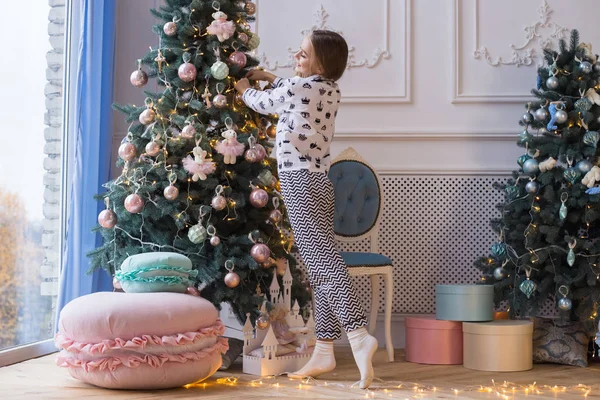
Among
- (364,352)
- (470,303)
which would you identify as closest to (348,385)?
(364,352)

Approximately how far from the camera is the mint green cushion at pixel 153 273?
3072mm

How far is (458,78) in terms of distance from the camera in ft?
14.9

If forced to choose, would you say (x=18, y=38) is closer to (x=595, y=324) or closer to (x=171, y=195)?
(x=171, y=195)

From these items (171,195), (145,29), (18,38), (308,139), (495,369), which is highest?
(145,29)

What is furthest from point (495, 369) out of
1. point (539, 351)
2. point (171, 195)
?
point (171, 195)

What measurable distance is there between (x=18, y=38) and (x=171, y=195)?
1.10m

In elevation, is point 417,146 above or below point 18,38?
below

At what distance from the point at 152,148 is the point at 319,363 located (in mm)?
1202

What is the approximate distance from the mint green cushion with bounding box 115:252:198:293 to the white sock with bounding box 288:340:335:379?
0.63 m

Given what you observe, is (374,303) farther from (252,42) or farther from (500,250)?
(252,42)

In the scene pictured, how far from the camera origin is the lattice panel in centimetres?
452

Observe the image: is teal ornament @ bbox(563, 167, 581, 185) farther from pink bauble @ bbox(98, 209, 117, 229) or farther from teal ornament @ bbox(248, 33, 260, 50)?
pink bauble @ bbox(98, 209, 117, 229)

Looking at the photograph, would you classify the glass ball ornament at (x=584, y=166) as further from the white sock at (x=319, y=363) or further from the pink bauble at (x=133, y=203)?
the pink bauble at (x=133, y=203)

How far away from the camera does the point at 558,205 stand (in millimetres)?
3896
